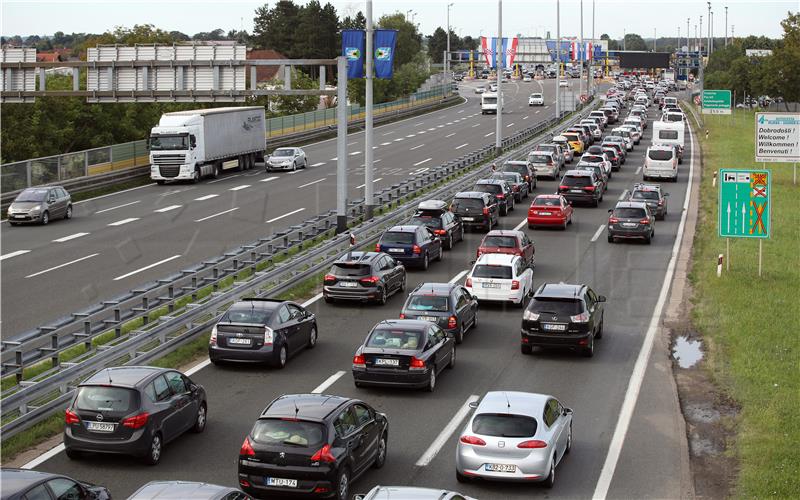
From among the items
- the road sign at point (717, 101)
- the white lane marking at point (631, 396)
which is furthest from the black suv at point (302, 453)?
the road sign at point (717, 101)

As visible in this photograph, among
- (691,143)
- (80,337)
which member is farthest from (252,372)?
(691,143)

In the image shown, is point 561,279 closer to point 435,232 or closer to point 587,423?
point 435,232

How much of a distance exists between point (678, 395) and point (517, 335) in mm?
5546

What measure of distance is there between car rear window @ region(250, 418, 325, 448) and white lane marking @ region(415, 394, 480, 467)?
2.48 metres

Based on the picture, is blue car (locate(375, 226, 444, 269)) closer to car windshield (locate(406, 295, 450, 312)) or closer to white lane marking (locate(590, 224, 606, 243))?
white lane marking (locate(590, 224, 606, 243))

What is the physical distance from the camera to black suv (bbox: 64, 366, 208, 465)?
16938 millimetres

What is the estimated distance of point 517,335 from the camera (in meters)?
27.0

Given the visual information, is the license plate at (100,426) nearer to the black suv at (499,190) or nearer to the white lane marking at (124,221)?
the white lane marking at (124,221)

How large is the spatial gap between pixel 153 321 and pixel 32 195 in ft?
76.1

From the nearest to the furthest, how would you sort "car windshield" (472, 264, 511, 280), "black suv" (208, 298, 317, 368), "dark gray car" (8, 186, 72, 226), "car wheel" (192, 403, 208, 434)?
1. "car wheel" (192, 403, 208, 434)
2. "black suv" (208, 298, 317, 368)
3. "car windshield" (472, 264, 511, 280)
4. "dark gray car" (8, 186, 72, 226)

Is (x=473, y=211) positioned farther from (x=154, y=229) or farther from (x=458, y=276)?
(x=154, y=229)

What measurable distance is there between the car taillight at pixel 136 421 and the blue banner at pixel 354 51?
2493 centimetres

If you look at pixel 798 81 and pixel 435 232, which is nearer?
pixel 435 232

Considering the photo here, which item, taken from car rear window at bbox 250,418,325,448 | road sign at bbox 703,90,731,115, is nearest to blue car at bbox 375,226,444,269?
car rear window at bbox 250,418,325,448
